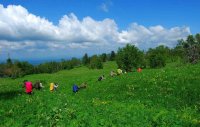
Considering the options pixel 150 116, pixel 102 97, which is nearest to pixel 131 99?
pixel 102 97

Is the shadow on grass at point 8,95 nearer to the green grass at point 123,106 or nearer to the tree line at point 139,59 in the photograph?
the green grass at point 123,106

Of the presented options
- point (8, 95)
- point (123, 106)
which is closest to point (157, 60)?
point (8, 95)

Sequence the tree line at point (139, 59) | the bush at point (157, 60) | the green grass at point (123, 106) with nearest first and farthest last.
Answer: the green grass at point (123, 106)
the tree line at point (139, 59)
the bush at point (157, 60)

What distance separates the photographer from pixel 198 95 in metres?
25.8

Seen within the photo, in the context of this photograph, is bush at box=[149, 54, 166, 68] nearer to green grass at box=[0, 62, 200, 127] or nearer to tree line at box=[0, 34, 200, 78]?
tree line at box=[0, 34, 200, 78]

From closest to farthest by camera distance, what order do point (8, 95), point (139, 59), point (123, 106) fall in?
point (123, 106), point (8, 95), point (139, 59)

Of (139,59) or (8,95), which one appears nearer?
(8,95)

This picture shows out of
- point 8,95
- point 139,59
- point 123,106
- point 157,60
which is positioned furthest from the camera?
point 157,60

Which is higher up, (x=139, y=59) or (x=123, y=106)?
(x=139, y=59)

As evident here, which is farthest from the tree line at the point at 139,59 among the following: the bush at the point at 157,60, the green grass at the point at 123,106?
the green grass at the point at 123,106

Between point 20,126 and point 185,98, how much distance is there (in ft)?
50.1

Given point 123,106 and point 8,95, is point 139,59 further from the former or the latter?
point 123,106

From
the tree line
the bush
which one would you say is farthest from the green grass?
the bush

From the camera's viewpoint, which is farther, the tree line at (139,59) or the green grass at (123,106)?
the tree line at (139,59)
